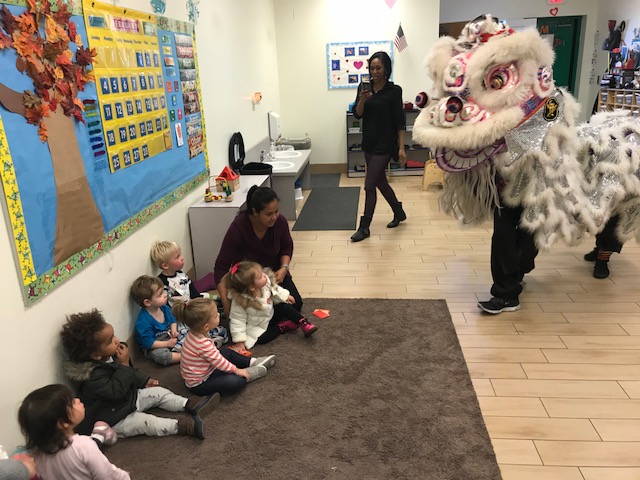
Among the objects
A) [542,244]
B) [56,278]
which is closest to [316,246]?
[542,244]

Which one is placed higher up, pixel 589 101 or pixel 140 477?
pixel 589 101

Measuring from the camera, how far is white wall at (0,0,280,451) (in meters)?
1.91

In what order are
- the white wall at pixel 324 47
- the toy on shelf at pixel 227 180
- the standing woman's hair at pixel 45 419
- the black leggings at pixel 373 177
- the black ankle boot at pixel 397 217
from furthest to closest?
the white wall at pixel 324 47 < the black ankle boot at pixel 397 217 < the black leggings at pixel 373 177 < the toy on shelf at pixel 227 180 < the standing woman's hair at pixel 45 419

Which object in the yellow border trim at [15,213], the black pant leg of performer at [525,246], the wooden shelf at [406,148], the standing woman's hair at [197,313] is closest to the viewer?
the yellow border trim at [15,213]

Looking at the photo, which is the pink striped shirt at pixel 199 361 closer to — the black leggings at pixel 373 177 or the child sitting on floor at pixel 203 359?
the child sitting on floor at pixel 203 359

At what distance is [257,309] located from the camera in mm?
2906

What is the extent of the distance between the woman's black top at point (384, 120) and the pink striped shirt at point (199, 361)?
266 cm

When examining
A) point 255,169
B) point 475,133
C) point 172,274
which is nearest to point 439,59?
point 475,133

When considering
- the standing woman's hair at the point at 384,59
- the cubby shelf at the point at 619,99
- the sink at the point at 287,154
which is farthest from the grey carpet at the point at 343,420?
the cubby shelf at the point at 619,99

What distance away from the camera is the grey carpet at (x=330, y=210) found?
5055 millimetres

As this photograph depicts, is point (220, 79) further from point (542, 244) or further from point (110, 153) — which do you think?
point (542, 244)

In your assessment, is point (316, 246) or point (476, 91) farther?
point (316, 246)

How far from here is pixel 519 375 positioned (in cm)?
256

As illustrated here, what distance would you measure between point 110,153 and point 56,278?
734 millimetres
